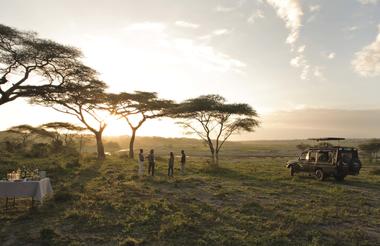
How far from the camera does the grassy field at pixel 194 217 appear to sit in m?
10.4

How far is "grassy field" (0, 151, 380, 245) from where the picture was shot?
1036 centimetres

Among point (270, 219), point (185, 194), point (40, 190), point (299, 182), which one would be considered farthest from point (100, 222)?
point (299, 182)

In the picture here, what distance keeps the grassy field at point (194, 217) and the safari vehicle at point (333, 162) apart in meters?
3.69

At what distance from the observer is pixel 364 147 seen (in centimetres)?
6425

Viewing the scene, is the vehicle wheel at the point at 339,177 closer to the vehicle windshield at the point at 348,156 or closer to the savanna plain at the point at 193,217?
the vehicle windshield at the point at 348,156

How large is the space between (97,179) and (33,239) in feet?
44.7

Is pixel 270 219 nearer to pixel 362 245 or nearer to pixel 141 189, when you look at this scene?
pixel 362 245

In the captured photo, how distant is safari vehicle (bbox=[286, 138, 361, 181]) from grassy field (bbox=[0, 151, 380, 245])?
3691 millimetres

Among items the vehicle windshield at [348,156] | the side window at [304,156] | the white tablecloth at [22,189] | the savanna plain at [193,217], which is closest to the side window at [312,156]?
the side window at [304,156]

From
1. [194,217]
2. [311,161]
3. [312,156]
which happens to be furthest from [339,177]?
[194,217]

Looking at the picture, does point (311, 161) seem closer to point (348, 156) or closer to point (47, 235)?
point (348, 156)

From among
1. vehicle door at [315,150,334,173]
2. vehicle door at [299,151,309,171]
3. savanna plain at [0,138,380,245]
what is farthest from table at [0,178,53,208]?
vehicle door at [299,151,309,171]

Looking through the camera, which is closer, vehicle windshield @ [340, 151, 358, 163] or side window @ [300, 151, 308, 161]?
vehicle windshield @ [340, 151, 358, 163]

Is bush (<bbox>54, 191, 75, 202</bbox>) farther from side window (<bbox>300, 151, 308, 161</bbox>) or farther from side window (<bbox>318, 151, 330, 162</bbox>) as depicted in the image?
side window (<bbox>300, 151, 308, 161</bbox>)
